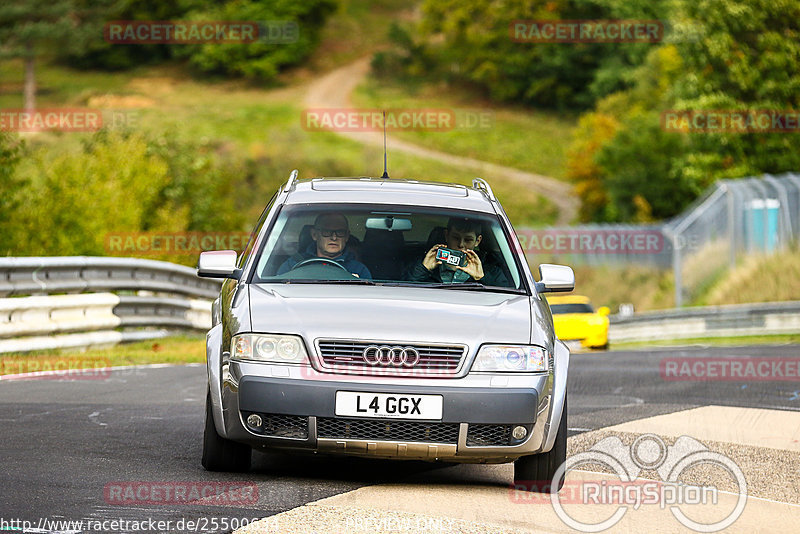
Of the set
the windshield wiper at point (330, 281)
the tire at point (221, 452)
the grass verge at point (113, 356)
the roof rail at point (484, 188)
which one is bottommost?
the grass verge at point (113, 356)

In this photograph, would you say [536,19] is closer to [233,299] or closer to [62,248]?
[62,248]

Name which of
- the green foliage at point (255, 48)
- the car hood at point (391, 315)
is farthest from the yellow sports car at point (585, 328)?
the green foliage at point (255, 48)

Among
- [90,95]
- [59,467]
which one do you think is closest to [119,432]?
[59,467]

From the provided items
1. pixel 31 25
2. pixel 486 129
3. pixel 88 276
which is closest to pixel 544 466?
pixel 88 276

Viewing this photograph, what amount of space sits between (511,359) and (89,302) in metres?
9.85

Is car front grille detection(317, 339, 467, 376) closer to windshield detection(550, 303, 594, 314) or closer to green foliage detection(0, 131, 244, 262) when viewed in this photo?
green foliage detection(0, 131, 244, 262)

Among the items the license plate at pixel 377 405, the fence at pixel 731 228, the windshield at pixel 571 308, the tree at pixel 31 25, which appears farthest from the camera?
the tree at pixel 31 25

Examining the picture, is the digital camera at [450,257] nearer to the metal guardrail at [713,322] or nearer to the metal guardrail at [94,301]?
the metal guardrail at [94,301]

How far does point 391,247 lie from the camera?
8141mm

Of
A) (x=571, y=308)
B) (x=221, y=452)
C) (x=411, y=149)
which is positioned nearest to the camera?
(x=221, y=452)

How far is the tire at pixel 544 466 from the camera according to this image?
7.29m

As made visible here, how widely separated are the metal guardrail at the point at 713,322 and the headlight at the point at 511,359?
20.2m

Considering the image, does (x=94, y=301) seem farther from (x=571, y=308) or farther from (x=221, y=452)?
(x=571, y=308)

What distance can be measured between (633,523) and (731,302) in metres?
27.2
